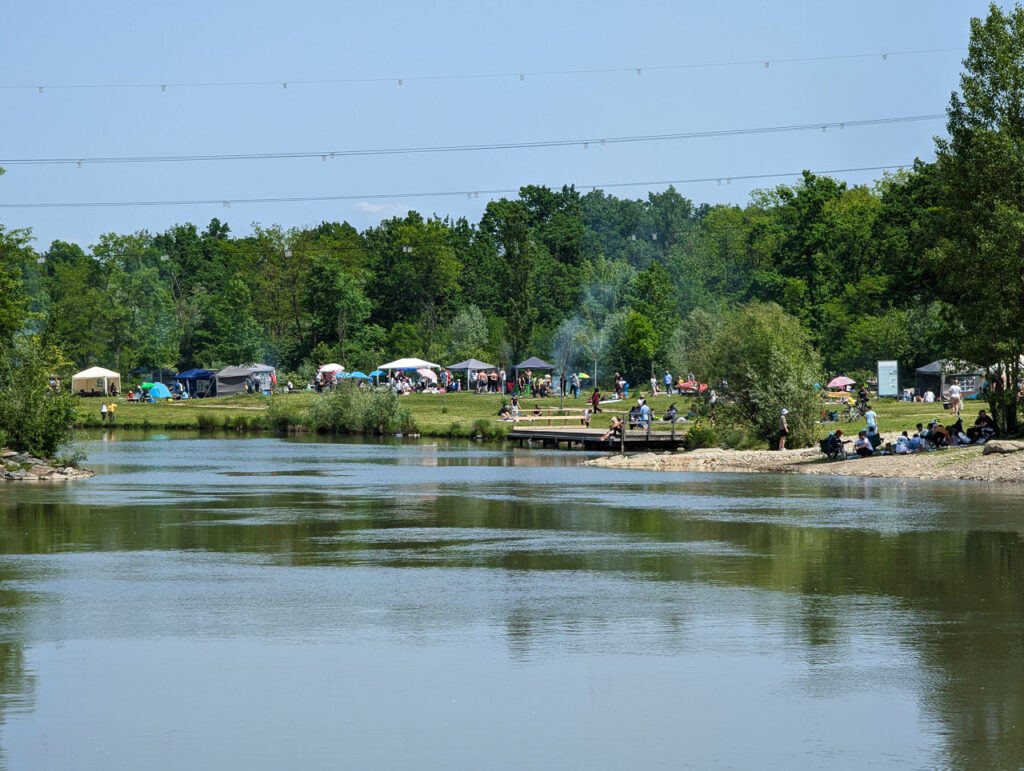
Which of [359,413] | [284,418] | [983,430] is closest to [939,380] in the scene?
[359,413]

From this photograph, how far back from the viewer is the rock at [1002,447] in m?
37.9

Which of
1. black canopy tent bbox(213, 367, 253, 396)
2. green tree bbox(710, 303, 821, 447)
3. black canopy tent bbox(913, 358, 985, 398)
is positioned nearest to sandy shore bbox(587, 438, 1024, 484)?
green tree bbox(710, 303, 821, 447)

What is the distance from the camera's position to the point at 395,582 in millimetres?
19875

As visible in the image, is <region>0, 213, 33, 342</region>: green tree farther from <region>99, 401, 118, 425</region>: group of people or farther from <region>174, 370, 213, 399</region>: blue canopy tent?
<region>174, 370, 213, 399</region>: blue canopy tent

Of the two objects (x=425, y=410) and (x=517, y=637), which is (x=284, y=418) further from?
(x=517, y=637)

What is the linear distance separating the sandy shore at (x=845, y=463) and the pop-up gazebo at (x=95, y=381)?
242 feet

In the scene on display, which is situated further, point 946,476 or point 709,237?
point 709,237

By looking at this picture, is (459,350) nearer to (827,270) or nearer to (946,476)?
(827,270)

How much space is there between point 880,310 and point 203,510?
7682 centimetres

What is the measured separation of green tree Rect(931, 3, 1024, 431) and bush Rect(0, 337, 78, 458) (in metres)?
28.2

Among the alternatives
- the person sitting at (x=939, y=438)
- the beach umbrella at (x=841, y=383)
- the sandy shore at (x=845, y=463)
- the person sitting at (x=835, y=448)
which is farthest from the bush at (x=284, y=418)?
the person sitting at (x=939, y=438)

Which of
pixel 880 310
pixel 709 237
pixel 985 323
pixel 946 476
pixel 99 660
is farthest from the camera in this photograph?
pixel 709 237

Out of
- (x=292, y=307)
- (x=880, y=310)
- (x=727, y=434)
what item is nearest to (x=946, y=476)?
(x=727, y=434)

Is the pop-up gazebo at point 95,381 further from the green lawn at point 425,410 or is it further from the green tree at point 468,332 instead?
the green tree at point 468,332
